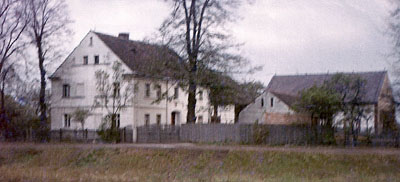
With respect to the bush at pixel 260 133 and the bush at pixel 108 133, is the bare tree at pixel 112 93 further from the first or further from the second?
the bush at pixel 260 133

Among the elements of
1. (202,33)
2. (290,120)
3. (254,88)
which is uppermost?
(202,33)

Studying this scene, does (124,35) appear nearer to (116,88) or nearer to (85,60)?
(85,60)

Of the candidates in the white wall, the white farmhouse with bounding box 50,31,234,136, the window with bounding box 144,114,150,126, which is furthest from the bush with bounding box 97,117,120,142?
the window with bounding box 144,114,150,126

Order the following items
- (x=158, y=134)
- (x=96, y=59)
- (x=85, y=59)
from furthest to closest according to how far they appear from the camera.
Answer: (x=85, y=59), (x=96, y=59), (x=158, y=134)

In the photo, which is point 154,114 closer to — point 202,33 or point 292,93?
point 202,33

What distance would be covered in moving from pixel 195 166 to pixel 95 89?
74.6 ft

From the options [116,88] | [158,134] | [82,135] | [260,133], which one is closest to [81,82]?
[82,135]

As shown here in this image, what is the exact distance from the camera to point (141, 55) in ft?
153

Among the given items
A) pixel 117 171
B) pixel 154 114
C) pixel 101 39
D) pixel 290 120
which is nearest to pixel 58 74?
pixel 101 39

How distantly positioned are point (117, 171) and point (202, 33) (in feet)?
48.4

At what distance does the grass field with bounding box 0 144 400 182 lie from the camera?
22688mm

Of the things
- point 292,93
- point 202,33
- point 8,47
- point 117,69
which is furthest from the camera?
point 292,93

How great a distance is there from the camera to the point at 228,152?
27859mm

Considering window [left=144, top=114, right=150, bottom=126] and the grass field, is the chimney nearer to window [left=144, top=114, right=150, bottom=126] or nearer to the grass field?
window [left=144, top=114, right=150, bottom=126]
